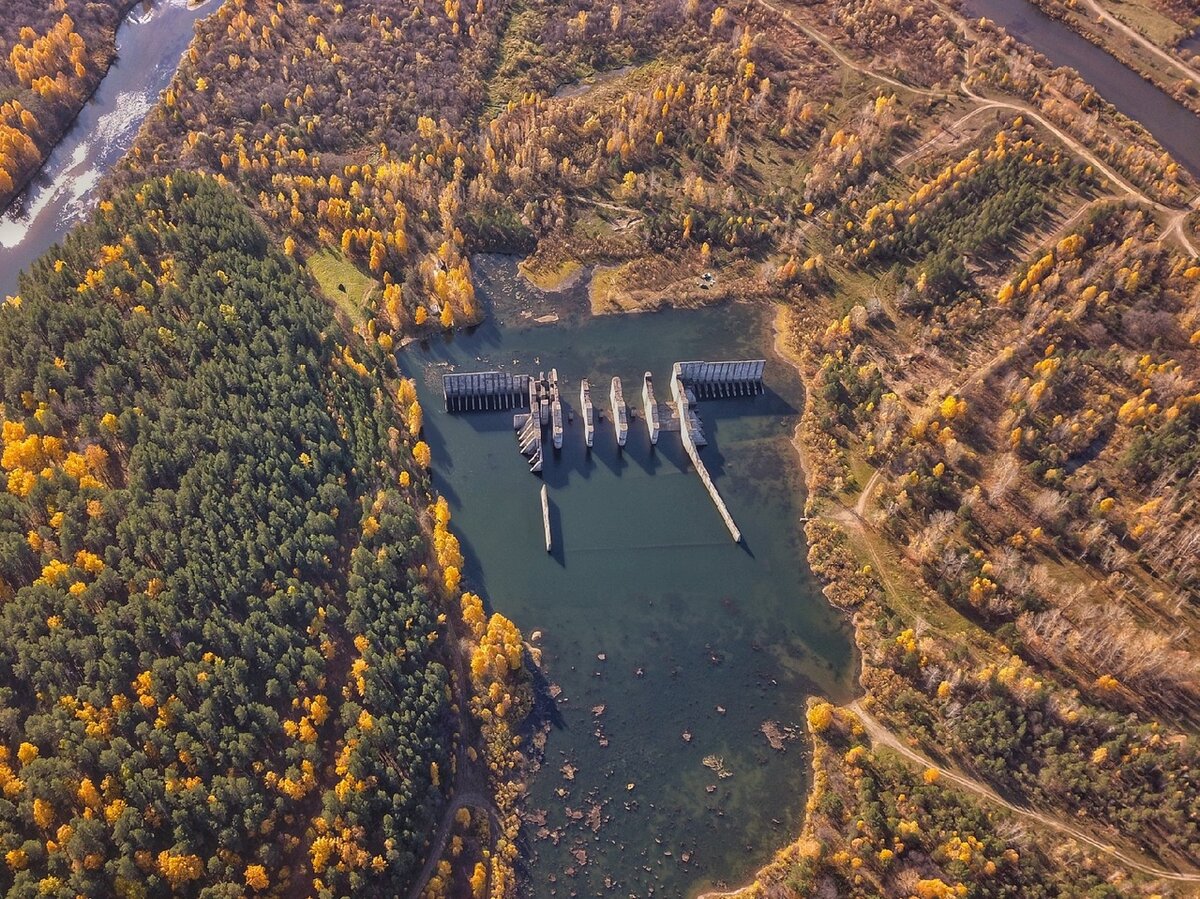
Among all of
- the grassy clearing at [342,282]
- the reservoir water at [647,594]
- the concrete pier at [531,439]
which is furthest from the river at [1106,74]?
the grassy clearing at [342,282]

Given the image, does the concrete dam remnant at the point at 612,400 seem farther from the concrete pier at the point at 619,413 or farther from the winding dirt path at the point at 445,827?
the winding dirt path at the point at 445,827

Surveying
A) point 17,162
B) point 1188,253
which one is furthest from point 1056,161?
point 17,162

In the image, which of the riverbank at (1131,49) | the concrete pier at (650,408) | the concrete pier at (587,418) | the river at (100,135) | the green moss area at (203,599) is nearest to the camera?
the green moss area at (203,599)

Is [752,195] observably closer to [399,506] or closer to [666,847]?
[399,506]

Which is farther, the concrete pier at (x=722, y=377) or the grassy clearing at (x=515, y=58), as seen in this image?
the grassy clearing at (x=515, y=58)

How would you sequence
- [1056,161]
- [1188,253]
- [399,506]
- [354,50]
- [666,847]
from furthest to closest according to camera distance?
[354,50] < [1056,161] < [1188,253] < [399,506] < [666,847]

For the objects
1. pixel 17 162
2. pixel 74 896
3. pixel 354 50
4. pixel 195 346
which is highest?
pixel 354 50
